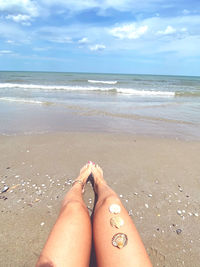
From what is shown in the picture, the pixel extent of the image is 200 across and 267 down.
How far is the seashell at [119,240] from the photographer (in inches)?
54.6

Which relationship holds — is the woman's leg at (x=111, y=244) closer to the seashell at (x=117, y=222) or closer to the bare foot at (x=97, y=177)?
the seashell at (x=117, y=222)

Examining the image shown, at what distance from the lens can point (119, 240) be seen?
4.66ft

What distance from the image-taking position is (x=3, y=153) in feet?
11.9

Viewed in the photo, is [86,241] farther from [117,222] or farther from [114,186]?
[114,186]

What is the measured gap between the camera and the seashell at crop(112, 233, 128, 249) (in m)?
1.39

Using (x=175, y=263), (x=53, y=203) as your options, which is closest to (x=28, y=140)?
(x=53, y=203)

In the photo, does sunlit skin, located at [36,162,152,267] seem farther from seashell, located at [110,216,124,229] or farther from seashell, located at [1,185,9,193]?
seashell, located at [1,185,9,193]

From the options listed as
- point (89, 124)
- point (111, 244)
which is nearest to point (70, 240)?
point (111, 244)

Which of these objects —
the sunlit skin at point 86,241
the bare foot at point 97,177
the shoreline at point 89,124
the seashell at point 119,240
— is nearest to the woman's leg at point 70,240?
the sunlit skin at point 86,241

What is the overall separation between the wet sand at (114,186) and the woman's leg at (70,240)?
0.46m

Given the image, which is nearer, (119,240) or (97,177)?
(119,240)

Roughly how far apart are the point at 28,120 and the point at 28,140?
6.26ft

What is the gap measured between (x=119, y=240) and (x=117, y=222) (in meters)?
0.16

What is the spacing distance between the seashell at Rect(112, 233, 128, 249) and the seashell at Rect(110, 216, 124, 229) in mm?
82
